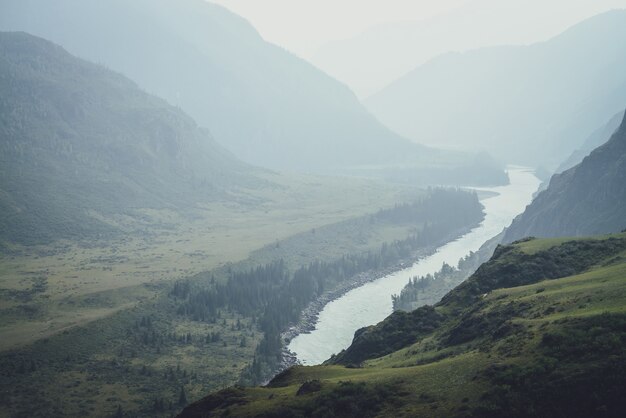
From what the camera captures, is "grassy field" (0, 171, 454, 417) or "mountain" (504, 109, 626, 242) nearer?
"grassy field" (0, 171, 454, 417)

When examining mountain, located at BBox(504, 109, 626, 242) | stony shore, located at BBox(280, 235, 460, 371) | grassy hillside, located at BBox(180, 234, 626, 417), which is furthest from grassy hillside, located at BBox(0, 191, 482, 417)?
mountain, located at BBox(504, 109, 626, 242)

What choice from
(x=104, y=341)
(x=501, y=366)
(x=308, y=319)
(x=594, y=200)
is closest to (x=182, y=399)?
(x=104, y=341)

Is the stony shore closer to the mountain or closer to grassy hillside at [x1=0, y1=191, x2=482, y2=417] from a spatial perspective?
grassy hillside at [x1=0, y1=191, x2=482, y2=417]

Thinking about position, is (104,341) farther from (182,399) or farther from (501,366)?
(501,366)

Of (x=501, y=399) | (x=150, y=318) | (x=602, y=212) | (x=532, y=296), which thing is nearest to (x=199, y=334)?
(x=150, y=318)

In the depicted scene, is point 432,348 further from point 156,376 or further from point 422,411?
point 156,376

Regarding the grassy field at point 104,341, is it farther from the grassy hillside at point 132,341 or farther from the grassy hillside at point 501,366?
the grassy hillside at point 501,366
